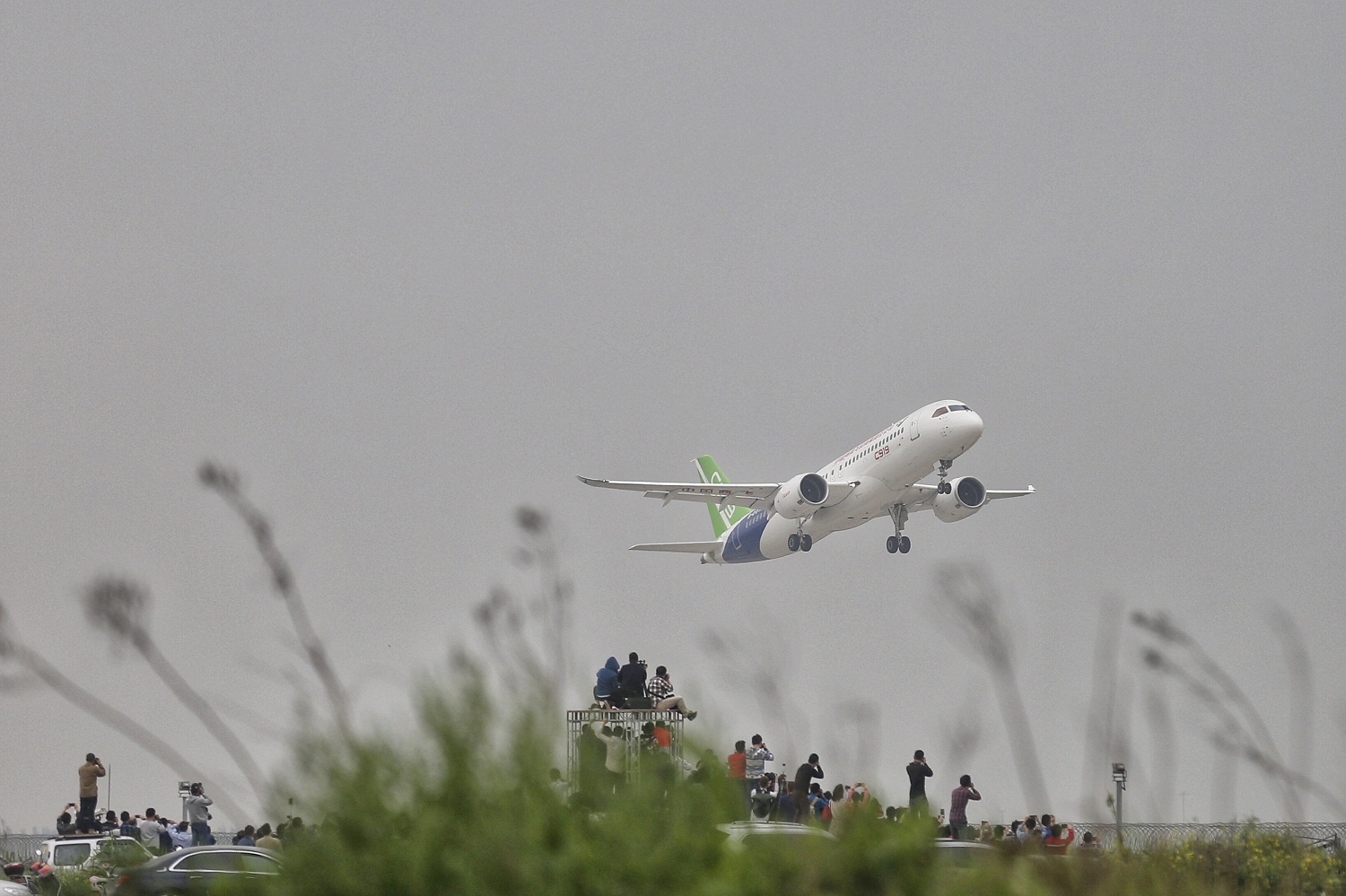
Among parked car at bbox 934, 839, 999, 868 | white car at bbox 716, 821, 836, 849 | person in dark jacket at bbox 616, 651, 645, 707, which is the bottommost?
parked car at bbox 934, 839, 999, 868

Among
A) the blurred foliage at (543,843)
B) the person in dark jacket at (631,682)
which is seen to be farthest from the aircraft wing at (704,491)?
the blurred foliage at (543,843)

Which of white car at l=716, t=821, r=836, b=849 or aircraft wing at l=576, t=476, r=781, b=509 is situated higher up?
aircraft wing at l=576, t=476, r=781, b=509

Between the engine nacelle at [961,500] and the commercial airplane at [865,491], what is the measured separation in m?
0.03

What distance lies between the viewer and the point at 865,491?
53281 mm

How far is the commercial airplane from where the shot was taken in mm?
49094

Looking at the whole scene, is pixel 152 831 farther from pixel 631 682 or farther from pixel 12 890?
pixel 631 682

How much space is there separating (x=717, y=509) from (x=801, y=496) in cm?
2001

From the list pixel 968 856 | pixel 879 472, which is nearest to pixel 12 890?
pixel 968 856

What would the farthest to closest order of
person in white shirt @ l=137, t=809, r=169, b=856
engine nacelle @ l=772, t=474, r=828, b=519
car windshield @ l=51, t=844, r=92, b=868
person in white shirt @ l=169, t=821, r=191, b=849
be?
engine nacelle @ l=772, t=474, r=828, b=519 → person in white shirt @ l=169, t=821, r=191, b=849 → person in white shirt @ l=137, t=809, r=169, b=856 → car windshield @ l=51, t=844, r=92, b=868

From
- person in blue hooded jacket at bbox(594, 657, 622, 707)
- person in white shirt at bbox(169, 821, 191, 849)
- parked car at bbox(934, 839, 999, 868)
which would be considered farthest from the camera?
person in white shirt at bbox(169, 821, 191, 849)

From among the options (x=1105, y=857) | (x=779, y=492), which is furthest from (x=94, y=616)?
(x=779, y=492)

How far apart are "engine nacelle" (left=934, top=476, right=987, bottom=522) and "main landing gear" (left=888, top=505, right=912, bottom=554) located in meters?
1.83

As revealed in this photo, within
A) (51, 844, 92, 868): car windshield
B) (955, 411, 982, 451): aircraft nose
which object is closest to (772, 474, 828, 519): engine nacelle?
(955, 411, 982, 451): aircraft nose

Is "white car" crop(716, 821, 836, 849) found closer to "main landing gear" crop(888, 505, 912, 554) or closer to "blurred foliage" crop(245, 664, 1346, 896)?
"blurred foliage" crop(245, 664, 1346, 896)
